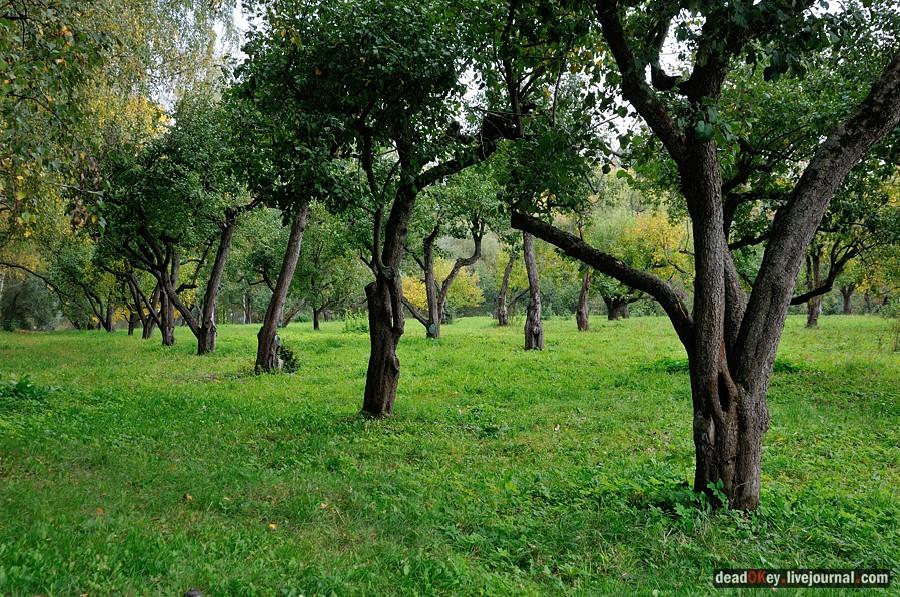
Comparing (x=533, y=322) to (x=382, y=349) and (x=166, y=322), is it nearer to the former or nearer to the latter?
(x=382, y=349)

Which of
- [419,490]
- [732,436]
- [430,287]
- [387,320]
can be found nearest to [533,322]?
[430,287]

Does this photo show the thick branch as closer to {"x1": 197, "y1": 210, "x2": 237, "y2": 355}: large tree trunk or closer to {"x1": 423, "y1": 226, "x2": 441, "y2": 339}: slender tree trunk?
{"x1": 197, "y1": 210, "x2": 237, "y2": 355}: large tree trunk

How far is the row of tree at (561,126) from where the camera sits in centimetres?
527

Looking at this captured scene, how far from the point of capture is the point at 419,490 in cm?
625

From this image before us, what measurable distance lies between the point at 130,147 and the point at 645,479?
15.2m

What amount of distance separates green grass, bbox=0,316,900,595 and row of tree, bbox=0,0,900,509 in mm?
958

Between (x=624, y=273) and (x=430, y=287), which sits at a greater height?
(x=430, y=287)

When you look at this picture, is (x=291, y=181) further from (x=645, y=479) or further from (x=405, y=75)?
(x=645, y=479)

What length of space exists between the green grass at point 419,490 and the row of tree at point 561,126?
958 millimetres

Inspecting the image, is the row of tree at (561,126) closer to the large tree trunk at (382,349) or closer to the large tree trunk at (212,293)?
the large tree trunk at (382,349)

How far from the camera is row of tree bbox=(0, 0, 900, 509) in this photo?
527 cm

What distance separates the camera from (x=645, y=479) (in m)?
6.39

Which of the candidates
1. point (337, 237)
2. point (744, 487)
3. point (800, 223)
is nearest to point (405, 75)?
point (800, 223)

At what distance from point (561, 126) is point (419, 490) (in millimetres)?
4897
